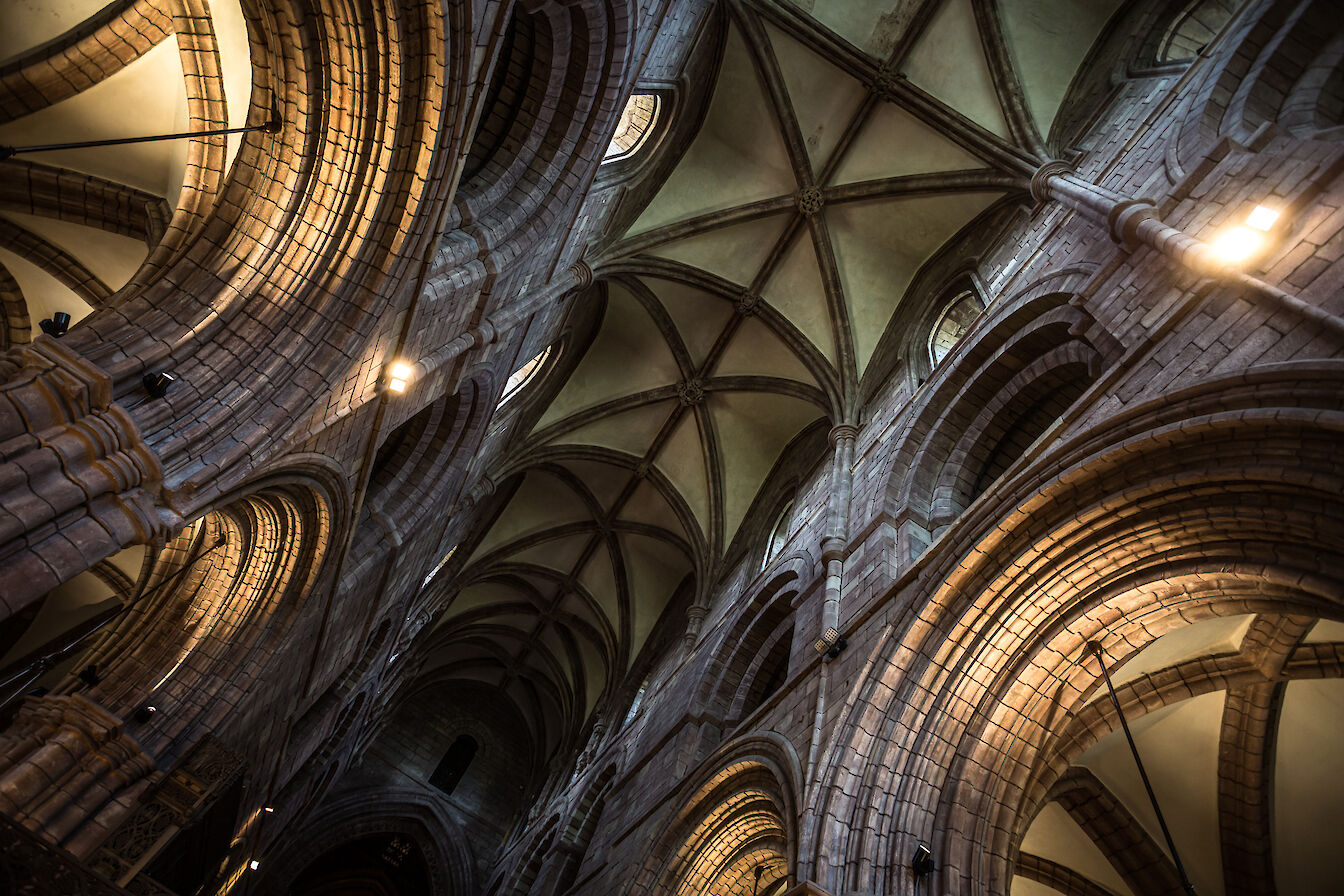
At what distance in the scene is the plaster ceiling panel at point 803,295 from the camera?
1302 cm

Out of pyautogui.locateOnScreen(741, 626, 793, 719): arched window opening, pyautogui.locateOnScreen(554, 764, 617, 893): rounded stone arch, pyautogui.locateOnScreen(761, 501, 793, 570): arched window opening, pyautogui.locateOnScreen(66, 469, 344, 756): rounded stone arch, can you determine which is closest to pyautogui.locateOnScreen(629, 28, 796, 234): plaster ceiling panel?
pyautogui.locateOnScreen(761, 501, 793, 570): arched window opening

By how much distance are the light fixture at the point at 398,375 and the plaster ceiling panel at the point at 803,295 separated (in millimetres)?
7373

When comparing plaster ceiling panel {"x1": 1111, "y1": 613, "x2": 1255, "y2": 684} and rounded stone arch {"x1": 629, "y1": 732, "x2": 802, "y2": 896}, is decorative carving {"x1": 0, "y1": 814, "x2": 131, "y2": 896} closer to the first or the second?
rounded stone arch {"x1": 629, "y1": 732, "x2": 802, "y2": 896}

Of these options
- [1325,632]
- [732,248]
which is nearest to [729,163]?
[732,248]

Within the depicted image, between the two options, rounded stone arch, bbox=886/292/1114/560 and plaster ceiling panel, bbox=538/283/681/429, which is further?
plaster ceiling panel, bbox=538/283/681/429

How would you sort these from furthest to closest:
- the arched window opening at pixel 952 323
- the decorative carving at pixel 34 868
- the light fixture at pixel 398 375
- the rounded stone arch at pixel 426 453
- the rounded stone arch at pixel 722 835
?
1. the arched window opening at pixel 952 323
2. the rounded stone arch at pixel 426 453
3. the rounded stone arch at pixel 722 835
4. the light fixture at pixel 398 375
5. the decorative carving at pixel 34 868

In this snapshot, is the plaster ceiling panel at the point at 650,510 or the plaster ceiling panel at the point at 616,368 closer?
the plaster ceiling panel at the point at 616,368

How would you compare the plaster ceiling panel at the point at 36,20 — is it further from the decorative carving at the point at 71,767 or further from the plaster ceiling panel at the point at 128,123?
the decorative carving at the point at 71,767

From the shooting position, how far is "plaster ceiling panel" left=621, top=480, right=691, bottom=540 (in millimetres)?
16094

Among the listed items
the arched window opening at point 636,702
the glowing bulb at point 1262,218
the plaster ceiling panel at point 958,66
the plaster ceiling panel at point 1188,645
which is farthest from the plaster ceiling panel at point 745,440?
the glowing bulb at point 1262,218

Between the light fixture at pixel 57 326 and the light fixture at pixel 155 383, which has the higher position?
the light fixture at pixel 155 383

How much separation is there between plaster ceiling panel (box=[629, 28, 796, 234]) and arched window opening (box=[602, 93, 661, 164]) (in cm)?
87

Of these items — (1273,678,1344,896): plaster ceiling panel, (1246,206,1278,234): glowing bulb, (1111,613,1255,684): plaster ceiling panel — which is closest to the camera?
(1246,206,1278,234): glowing bulb

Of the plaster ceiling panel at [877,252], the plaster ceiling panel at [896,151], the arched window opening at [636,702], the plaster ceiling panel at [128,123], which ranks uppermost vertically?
the plaster ceiling panel at [896,151]
